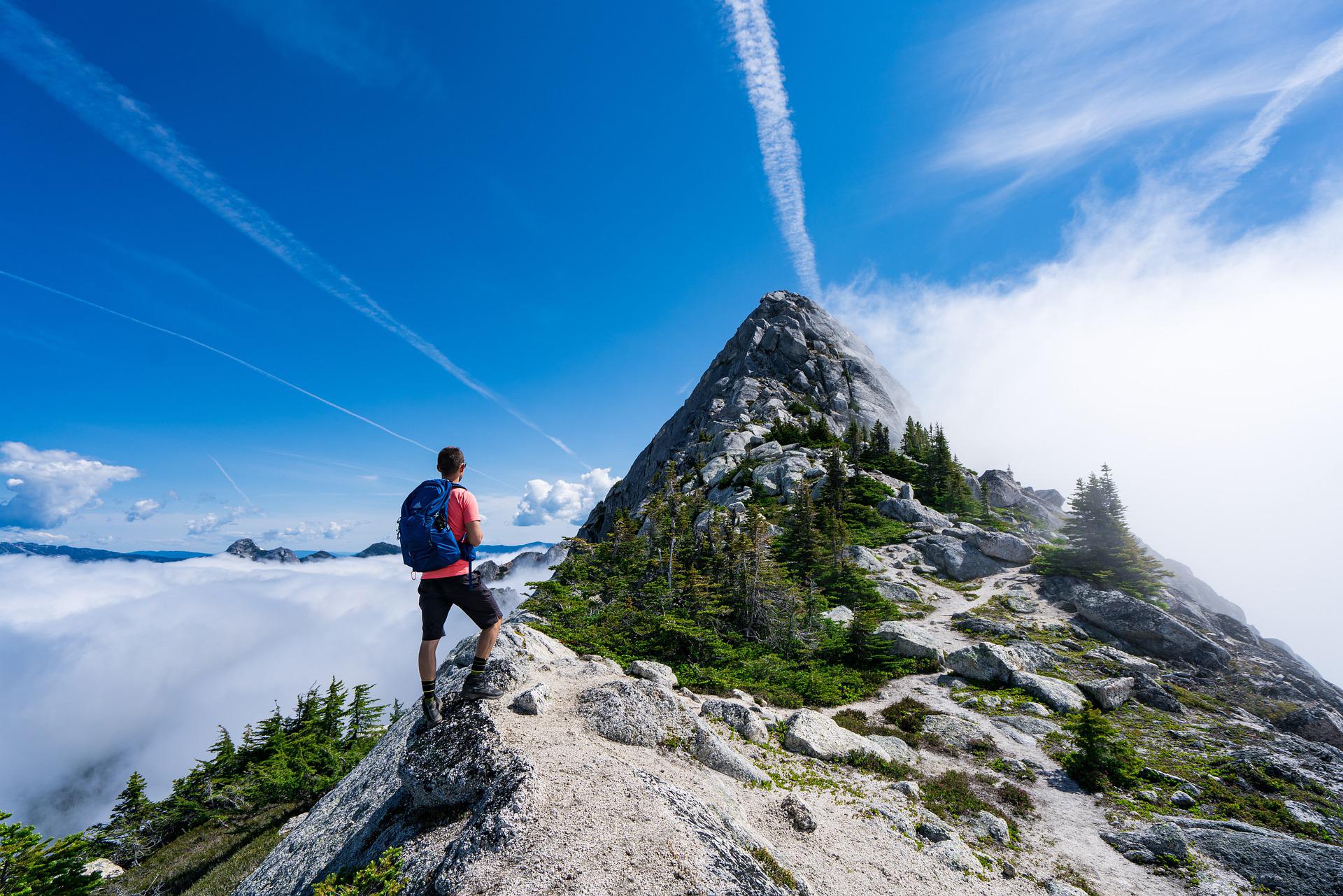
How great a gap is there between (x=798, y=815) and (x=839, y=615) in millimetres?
21553

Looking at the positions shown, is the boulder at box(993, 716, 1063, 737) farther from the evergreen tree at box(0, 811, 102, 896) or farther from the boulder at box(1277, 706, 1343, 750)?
the evergreen tree at box(0, 811, 102, 896)

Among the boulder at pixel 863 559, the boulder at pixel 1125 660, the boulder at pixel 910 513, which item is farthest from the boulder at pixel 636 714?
the boulder at pixel 910 513

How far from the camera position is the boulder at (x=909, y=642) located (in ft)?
77.4

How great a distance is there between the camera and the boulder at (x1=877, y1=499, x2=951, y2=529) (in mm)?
48938

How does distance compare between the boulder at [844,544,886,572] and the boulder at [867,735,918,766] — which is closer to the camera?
the boulder at [867,735,918,766]

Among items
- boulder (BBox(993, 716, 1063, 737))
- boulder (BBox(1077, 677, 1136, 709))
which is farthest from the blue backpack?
boulder (BBox(1077, 677, 1136, 709))

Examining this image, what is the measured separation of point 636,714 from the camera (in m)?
9.67

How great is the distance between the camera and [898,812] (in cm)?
1048

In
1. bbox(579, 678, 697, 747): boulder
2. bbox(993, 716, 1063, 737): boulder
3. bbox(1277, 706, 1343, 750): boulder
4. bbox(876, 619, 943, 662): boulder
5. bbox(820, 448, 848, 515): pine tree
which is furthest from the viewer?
bbox(820, 448, 848, 515): pine tree

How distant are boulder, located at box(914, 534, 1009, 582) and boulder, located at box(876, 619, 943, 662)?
17155 mm

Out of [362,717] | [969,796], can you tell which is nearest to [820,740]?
[969,796]

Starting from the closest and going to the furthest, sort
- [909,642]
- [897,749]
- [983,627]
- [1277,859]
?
[1277,859], [897,749], [909,642], [983,627]

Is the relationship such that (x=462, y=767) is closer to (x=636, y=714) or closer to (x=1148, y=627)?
(x=636, y=714)

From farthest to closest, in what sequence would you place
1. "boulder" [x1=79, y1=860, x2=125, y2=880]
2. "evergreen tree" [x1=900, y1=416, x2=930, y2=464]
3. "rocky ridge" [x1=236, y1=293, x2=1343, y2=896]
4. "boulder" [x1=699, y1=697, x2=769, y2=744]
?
"evergreen tree" [x1=900, y1=416, x2=930, y2=464] → "boulder" [x1=79, y1=860, x2=125, y2=880] → "boulder" [x1=699, y1=697, x2=769, y2=744] → "rocky ridge" [x1=236, y1=293, x2=1343, y2=896]
